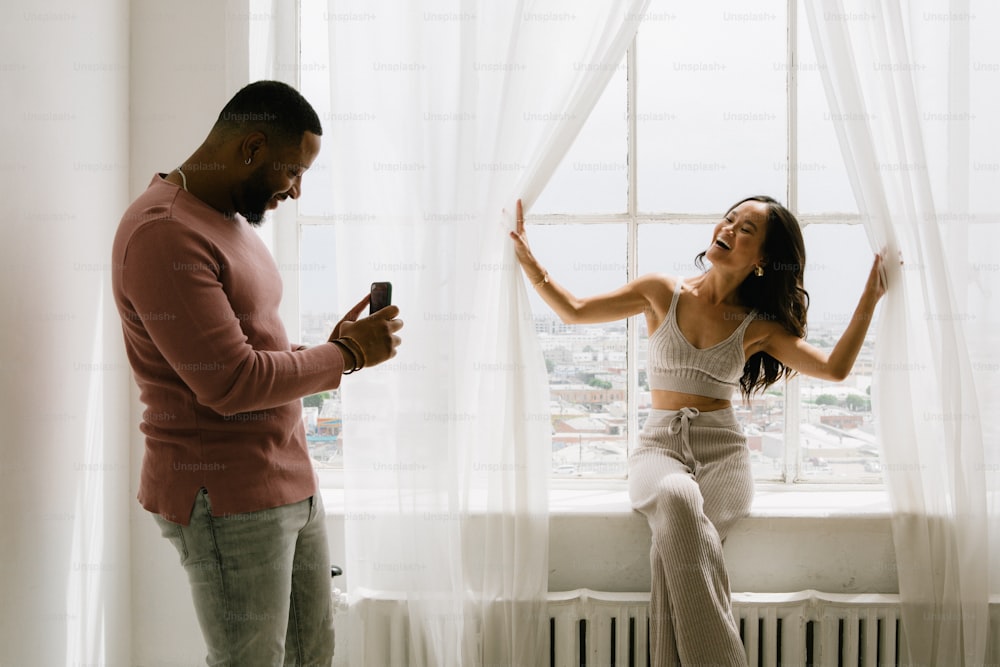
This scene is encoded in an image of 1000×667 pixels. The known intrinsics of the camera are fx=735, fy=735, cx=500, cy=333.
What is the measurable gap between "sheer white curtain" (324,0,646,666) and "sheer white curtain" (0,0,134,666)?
651 millimetres

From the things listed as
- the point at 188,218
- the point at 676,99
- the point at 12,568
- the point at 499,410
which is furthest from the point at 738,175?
the point at 12,568

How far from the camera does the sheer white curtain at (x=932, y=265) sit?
2.12 meters

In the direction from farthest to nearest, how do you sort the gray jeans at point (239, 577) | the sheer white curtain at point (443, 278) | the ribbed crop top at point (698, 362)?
the ribbed crop top at point (698, 362) → the sheer white curtain at point (443, 278) → the gray jeans at point (239, 577)

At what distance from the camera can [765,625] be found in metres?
2.17

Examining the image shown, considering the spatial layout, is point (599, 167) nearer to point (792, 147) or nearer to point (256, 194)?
point (792, 147)

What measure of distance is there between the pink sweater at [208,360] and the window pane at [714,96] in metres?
1.50

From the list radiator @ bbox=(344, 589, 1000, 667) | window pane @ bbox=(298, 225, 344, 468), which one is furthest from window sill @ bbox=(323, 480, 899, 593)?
window pane @ bbox=(298, 225, 344, 468)

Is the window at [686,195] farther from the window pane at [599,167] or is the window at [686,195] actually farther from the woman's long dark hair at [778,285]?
the woman's long dark hair at [778,285]

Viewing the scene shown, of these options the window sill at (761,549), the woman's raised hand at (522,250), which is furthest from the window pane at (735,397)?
the woman's raised hand at (522,250)

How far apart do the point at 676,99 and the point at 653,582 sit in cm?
156

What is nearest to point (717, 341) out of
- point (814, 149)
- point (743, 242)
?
point (743, 242)

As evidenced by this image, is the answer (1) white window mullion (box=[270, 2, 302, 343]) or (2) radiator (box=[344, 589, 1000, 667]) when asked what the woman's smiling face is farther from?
(1) white window mullion (box=[270, 2, 302, 343])

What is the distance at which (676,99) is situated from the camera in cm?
249

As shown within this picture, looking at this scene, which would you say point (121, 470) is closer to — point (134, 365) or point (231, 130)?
point (134, 365)
